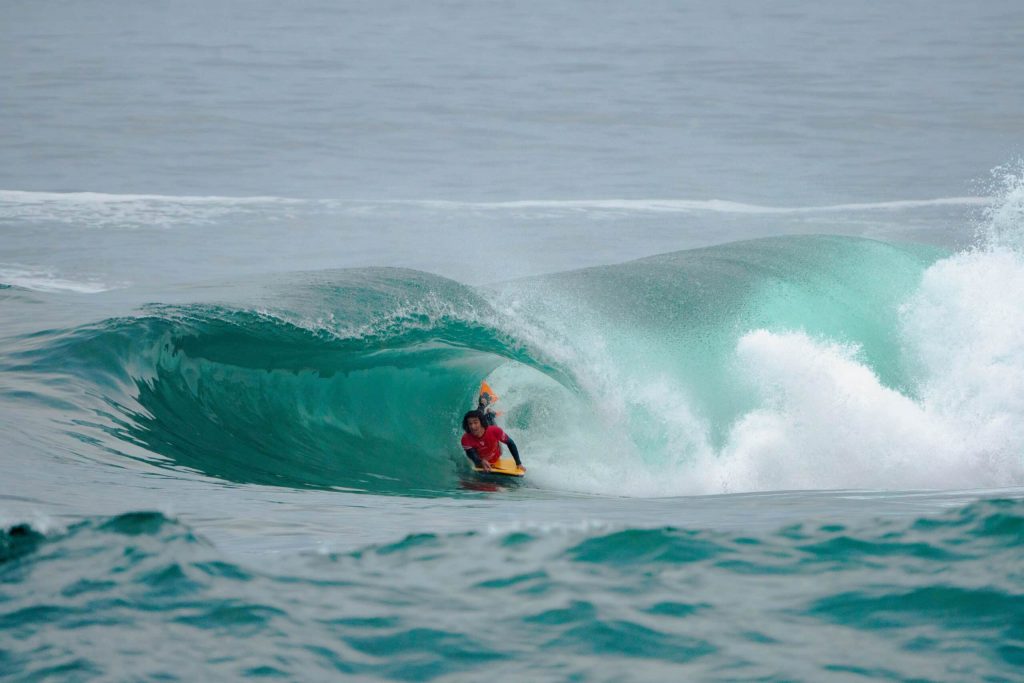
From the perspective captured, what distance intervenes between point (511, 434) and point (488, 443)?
1558 mm

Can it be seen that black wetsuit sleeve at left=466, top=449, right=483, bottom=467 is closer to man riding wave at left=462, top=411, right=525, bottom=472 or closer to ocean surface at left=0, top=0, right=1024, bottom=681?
man riding wave at left=462, top=411, right=525, bottom=472

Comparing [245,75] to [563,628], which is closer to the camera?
[563,628]

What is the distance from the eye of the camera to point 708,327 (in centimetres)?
1301

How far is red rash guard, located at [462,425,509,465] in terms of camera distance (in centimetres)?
904

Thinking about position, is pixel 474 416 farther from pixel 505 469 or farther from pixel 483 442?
pixel 505 469

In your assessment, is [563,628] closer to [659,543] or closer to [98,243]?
[659,543]

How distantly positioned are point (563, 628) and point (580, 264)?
59.7 feet

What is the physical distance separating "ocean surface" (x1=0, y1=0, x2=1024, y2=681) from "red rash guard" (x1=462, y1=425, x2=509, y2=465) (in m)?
0.24

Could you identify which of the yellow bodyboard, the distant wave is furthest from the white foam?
the distant wave

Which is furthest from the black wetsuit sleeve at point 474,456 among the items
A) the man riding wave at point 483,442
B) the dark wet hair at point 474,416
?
the dark wet hair at point 474,416

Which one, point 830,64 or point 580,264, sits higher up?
point 830,64

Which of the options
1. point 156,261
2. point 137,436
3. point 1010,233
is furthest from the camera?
point 156,261

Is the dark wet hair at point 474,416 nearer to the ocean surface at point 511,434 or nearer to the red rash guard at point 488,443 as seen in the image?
the red rash guard at point 488,443

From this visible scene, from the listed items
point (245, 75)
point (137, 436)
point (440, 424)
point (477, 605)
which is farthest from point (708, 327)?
point (245, 75)
